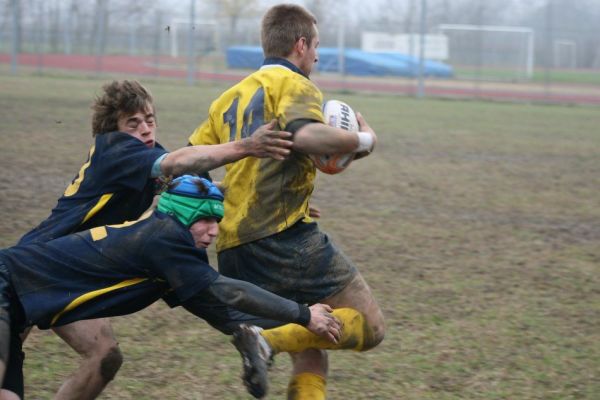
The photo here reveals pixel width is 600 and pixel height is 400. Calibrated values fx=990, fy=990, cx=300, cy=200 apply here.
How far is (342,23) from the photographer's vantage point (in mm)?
34594

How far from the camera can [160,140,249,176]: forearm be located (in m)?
3.71

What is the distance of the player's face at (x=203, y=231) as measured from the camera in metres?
3.56

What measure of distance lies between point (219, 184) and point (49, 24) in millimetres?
30663

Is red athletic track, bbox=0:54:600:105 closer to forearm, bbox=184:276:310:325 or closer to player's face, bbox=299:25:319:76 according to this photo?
player's face, bbox=299:25:319:76

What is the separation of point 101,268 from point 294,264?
2.98ft

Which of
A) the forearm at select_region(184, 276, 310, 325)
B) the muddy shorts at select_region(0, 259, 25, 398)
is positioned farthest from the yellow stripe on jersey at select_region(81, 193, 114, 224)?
the forearm at select_region(184, 276, 310, 325)

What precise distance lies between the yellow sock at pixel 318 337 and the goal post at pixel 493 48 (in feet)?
98.8

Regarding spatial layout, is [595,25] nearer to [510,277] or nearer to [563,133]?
[563,133]

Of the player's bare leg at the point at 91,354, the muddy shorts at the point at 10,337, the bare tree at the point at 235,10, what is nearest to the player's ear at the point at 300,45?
the player's bare leg at the point at 91,354

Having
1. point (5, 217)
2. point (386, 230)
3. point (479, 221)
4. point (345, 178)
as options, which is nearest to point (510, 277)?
point (386, 230)

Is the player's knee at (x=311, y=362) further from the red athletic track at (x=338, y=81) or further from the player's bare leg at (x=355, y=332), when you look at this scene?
the red athletic track at (x=338, y=81)

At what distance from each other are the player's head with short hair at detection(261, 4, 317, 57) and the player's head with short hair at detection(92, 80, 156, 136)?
1.87 feet

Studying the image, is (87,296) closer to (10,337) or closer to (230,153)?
(10,337)

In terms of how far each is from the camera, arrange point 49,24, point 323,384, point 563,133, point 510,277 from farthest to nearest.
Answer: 1. point 49,24
2. point 563,133
3. point 510,277
4. point 323,384
